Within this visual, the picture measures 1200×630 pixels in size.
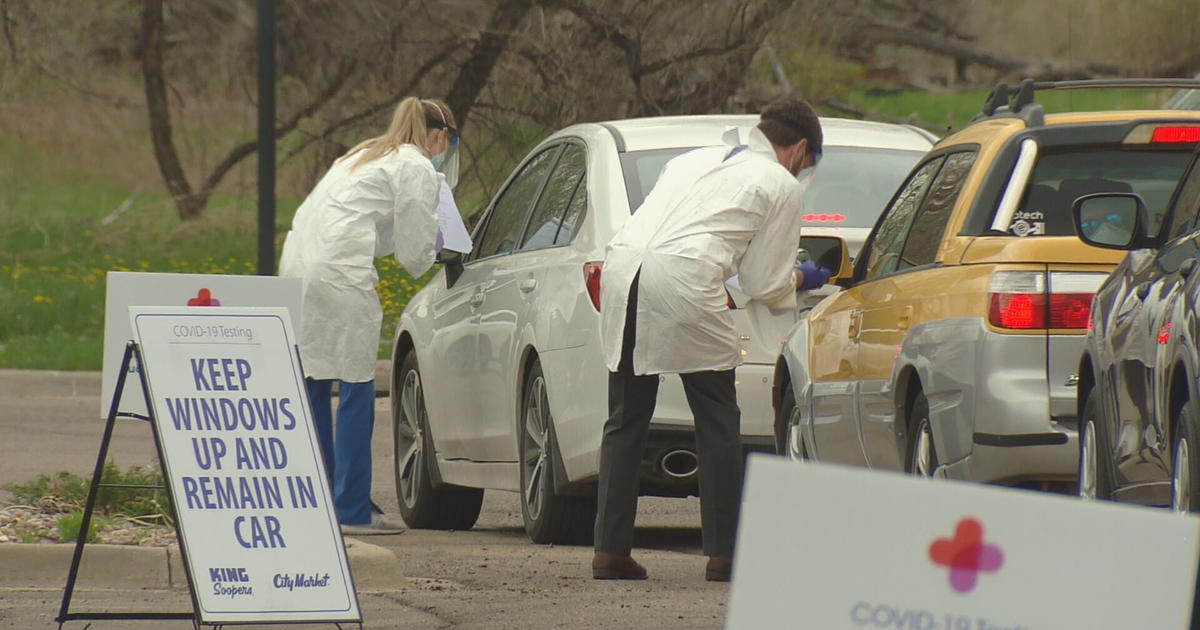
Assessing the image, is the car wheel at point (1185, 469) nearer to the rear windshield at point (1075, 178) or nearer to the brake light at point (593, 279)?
the rear windshield at point (1075, 178)

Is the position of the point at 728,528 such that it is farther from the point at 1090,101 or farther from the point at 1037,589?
the point at 1090,101

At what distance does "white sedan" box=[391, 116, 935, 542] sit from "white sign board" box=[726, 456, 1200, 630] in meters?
5.00

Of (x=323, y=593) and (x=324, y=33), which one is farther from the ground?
(x=324, y=33)

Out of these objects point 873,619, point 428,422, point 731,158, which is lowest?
point 428,422

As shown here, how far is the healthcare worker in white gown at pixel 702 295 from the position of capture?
747 cm

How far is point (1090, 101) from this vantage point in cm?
2808

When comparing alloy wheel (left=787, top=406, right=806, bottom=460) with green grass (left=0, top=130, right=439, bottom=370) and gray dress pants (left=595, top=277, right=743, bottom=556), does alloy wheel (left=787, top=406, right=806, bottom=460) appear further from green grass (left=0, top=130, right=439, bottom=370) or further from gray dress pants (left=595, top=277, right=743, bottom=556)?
green grass (left=0, top=130, right=439, bottom=370)

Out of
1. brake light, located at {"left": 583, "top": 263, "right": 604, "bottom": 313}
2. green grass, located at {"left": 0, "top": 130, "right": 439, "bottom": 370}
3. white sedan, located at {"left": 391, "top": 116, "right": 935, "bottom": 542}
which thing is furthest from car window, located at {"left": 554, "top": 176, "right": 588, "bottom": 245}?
green grass, located at {"left": 0, "top": 130, "right": 439, "bottom": 370}

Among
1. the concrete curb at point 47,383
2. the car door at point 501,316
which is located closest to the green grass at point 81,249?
the concrete curb at point 47,383

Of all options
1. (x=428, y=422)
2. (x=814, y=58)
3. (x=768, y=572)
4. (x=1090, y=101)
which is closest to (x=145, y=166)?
(x=814, y=58)

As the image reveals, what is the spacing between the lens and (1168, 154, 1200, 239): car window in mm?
6220

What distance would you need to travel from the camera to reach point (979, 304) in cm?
680

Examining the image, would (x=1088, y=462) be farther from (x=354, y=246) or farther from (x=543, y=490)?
(x=354, y=246)

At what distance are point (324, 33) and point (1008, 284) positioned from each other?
55.1 ft
